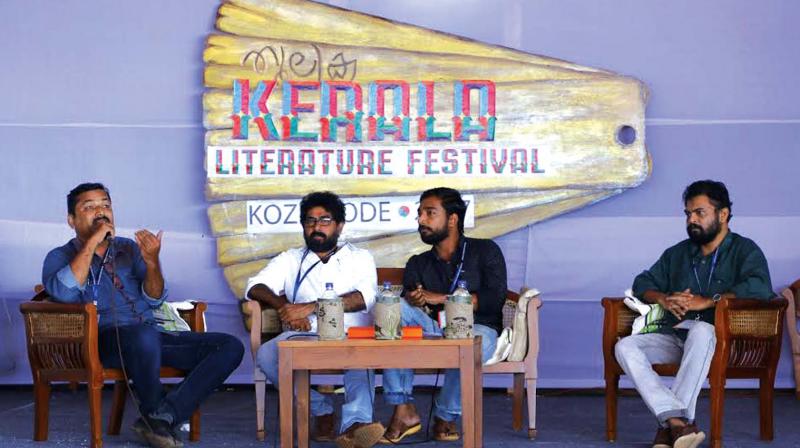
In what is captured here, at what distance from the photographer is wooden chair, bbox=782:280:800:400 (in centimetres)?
616

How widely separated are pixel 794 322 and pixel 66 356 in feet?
11.2

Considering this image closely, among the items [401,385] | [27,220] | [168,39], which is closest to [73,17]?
[168,39]

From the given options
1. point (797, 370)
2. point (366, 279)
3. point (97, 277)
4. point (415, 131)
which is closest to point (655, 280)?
point (366, 279)

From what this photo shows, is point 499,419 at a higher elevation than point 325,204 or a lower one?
lower

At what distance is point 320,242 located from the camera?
5.29 meters

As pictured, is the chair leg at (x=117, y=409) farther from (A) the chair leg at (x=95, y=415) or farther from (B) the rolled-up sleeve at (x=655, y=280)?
(B) the rolled-up sleeve at (x=655, y=280)

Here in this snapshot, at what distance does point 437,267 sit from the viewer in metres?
5.39

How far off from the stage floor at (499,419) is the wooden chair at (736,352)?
0.17 metres

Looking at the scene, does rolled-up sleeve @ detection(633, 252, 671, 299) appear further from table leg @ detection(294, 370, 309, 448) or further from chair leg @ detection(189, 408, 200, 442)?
chair leg @ detection(189, 408, 200, 442)

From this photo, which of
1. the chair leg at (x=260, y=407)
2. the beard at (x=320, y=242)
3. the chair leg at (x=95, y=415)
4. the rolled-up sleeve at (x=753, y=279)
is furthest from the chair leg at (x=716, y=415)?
the chair leg at (x=95, y=415)

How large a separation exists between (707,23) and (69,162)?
3.24 meters

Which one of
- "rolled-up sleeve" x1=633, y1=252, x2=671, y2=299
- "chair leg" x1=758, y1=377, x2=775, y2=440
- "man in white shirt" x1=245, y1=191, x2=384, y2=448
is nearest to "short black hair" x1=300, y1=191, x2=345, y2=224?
"man in white shirt" x1=245, y1=191, x2=384, y2=448

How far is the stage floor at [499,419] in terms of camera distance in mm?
5070

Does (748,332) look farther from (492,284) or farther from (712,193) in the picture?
(492,284)
